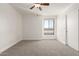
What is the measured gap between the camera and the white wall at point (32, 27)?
829cm

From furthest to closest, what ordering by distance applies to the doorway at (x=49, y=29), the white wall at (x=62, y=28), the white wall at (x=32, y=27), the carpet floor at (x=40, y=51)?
the doorway at (x=49, y=29)
the white wall at (x=32, y=27)
the white wall at (x=62, y=28)
the carpet floor at (x=40, y=51)

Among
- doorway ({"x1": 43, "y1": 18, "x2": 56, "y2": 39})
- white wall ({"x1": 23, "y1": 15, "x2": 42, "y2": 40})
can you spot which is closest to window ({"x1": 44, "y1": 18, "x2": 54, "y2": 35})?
doorway ({"x1": 43, "y1": 18, "x2": 56, "y2": 39})

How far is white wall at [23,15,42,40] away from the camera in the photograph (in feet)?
27.2

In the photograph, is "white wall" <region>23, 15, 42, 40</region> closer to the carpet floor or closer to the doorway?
the doorway

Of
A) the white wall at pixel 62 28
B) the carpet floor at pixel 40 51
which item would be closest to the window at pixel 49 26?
the white wall at pixel 62 28

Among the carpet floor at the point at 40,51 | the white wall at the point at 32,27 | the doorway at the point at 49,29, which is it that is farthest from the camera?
the doorway at the point at 49,29

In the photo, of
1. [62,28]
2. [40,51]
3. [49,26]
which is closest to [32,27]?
[49,26]

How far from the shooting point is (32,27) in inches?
329

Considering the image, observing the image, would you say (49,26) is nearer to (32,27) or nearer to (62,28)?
(32,27)

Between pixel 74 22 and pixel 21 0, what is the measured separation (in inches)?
157

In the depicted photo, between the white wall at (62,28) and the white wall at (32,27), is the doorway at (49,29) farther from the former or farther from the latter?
the white wall at (62,28)

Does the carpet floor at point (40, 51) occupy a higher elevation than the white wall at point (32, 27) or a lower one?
lower

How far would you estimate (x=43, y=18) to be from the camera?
8516 millimetres

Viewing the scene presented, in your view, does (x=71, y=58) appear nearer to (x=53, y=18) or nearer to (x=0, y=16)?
(x=0, y=16)
